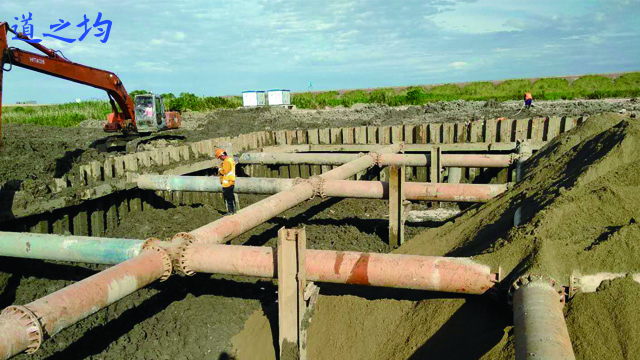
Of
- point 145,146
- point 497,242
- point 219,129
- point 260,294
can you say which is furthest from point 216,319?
point 219,129

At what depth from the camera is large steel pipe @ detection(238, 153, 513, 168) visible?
35.0 feet

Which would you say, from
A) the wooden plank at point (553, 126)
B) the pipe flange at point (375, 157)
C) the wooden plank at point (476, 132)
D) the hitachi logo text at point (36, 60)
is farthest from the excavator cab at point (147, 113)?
the wooden plank at point (553, 126)

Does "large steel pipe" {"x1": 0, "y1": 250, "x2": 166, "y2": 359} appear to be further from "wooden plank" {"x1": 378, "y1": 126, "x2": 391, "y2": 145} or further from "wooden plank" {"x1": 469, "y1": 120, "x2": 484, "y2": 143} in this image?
"wooden plank" {"x1": 469, "y1": 120, "x2": 484, "y2": 143}

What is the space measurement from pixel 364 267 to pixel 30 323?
272 cm

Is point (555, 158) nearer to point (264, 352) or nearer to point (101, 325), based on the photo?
point (264, 352)

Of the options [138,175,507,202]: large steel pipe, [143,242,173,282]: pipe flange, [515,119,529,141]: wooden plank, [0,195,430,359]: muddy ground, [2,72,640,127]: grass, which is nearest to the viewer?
[143,242,173,282]: pipe flange

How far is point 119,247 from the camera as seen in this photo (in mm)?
5203

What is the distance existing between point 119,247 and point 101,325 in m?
1.84

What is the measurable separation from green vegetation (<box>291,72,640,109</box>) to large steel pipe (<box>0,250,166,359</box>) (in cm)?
3788

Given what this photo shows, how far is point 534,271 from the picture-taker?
151 inches

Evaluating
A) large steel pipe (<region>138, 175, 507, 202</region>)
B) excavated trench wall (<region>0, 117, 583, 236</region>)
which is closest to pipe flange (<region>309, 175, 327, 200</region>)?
large steel pipe (<region>138, 175, 507, 202</region>)

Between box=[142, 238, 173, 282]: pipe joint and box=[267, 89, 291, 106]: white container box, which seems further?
box=[267, 89, 291, 106]: white container box

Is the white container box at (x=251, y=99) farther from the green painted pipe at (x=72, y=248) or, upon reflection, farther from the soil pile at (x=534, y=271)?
the soil pile at (x=534, y=271)

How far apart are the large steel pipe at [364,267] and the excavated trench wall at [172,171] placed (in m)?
4.50
